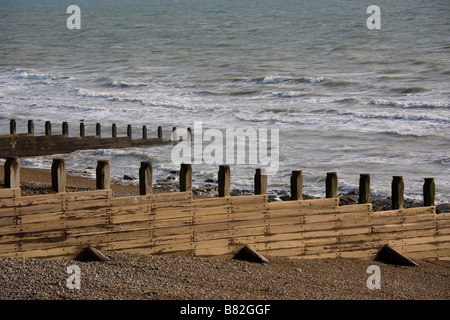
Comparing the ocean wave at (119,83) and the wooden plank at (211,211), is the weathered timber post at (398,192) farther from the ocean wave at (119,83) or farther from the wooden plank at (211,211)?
the ocean wave at (119,83)

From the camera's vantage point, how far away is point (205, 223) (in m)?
9.56

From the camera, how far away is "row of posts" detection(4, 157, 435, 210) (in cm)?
875

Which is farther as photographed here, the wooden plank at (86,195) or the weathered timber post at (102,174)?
the weathered timber post at (102,174)

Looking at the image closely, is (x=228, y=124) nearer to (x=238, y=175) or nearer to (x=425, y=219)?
(x=238, y=175)

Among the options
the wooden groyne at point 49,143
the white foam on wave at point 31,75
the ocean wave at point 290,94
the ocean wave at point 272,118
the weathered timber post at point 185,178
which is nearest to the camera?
the weathered timber post at point 185,178

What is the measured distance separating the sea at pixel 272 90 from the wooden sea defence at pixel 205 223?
683 cm

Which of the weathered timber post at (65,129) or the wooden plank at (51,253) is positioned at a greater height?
the weathered timber post at (65,129)

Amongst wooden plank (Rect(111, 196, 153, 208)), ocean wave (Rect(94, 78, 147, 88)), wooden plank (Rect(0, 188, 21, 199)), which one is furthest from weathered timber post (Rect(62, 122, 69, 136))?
ocean wave (Rect(94, 78, 147, 88))

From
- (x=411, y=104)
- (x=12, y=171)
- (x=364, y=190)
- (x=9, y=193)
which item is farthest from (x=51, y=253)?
(x=411, y=104)

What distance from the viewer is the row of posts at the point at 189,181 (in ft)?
28.7

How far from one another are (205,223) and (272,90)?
1313 inches

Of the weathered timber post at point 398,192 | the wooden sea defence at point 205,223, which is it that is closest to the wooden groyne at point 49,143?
the wooden sea defence at point 205,223

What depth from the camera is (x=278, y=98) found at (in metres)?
39.4

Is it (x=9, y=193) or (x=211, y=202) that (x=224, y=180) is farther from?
(x=9, y=193)
